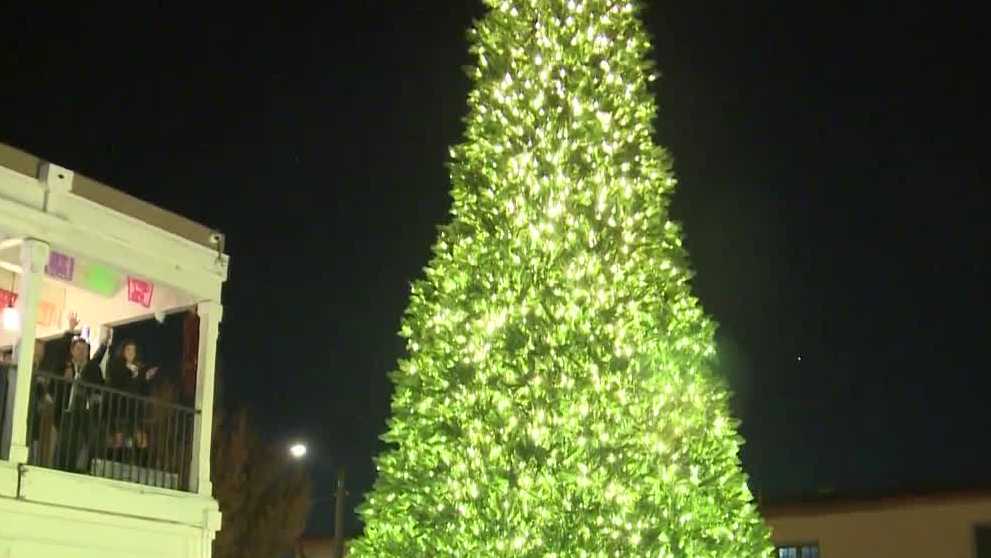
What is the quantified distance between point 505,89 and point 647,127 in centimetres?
117

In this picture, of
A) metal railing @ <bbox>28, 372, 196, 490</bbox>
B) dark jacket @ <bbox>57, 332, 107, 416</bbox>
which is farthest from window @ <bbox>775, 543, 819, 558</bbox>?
dark jacket @ <bbox>57, 332, 107, 416</bbox>

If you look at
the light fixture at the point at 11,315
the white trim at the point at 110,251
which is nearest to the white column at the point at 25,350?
the white trim at the point at 110,251

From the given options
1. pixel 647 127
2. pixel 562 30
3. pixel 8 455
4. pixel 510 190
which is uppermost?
pixel 562 30

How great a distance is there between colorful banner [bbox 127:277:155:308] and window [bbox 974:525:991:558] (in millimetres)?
15708

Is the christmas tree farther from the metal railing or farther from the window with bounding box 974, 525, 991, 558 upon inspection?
the window with bounding box 974, 525, 991, 558

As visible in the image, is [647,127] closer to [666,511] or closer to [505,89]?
[505,89]

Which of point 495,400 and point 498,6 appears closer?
point 495,400

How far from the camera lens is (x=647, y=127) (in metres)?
10.1

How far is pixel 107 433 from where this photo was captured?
12.6 m

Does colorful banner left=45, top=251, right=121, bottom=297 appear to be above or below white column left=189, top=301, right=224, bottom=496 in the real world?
above

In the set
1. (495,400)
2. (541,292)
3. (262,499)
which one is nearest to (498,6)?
(541,292)

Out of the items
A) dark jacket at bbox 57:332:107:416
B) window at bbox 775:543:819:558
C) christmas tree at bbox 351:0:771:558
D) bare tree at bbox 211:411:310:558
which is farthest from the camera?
bare tree at bbox 211:411:310:558

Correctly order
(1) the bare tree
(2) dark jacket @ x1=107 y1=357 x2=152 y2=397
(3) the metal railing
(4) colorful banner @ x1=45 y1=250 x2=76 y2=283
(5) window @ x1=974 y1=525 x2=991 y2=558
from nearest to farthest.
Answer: (3) the metal railing < (4) colorful banner @ x1=45 y1=250 x2=76 y2=283 < (2) dark jacket @ x1=107 y1=357 x2=152 y2=397 < (5) window @ x1=974 y1=525 x2=991 y2=558 < (1) the bare tree

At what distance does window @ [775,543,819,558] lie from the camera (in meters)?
24.8
